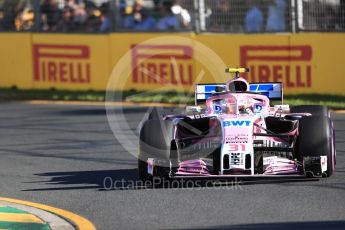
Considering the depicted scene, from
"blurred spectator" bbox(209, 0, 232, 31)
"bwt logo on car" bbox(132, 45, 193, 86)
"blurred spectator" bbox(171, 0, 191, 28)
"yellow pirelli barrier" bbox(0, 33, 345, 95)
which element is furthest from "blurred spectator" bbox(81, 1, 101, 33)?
"blurred spectator" bbox(209, 0, 232, 31)

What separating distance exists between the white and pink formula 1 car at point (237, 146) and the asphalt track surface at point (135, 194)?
18 centimetres

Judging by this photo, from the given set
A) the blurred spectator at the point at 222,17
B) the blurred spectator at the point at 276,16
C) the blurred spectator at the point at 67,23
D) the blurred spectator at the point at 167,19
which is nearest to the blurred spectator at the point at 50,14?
the blurred spectator at the point at 67,23

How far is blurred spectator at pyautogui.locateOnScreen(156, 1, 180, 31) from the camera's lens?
19.8m

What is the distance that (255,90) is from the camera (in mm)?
11547

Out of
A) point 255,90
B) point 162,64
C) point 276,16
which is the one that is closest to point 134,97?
point 162,64

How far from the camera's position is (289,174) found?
389 inches

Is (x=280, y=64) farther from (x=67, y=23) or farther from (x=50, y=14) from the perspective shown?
(x=50, y=14)

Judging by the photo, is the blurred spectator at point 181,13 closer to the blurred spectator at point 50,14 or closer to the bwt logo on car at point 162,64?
the bwt logo on car at point 162,64

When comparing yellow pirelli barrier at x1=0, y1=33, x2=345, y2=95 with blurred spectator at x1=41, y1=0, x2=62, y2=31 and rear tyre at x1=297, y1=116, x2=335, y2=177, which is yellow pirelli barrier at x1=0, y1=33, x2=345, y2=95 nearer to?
blurred spectator at x1=41, y1=0, x2=62, y2=31

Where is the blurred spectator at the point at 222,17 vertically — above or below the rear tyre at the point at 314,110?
above

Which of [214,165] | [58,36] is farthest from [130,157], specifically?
[58,36]

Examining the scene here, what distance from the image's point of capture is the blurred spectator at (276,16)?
18469 millimetres

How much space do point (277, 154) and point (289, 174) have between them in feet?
2.06

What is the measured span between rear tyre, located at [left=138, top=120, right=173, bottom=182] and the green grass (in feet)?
23.2
